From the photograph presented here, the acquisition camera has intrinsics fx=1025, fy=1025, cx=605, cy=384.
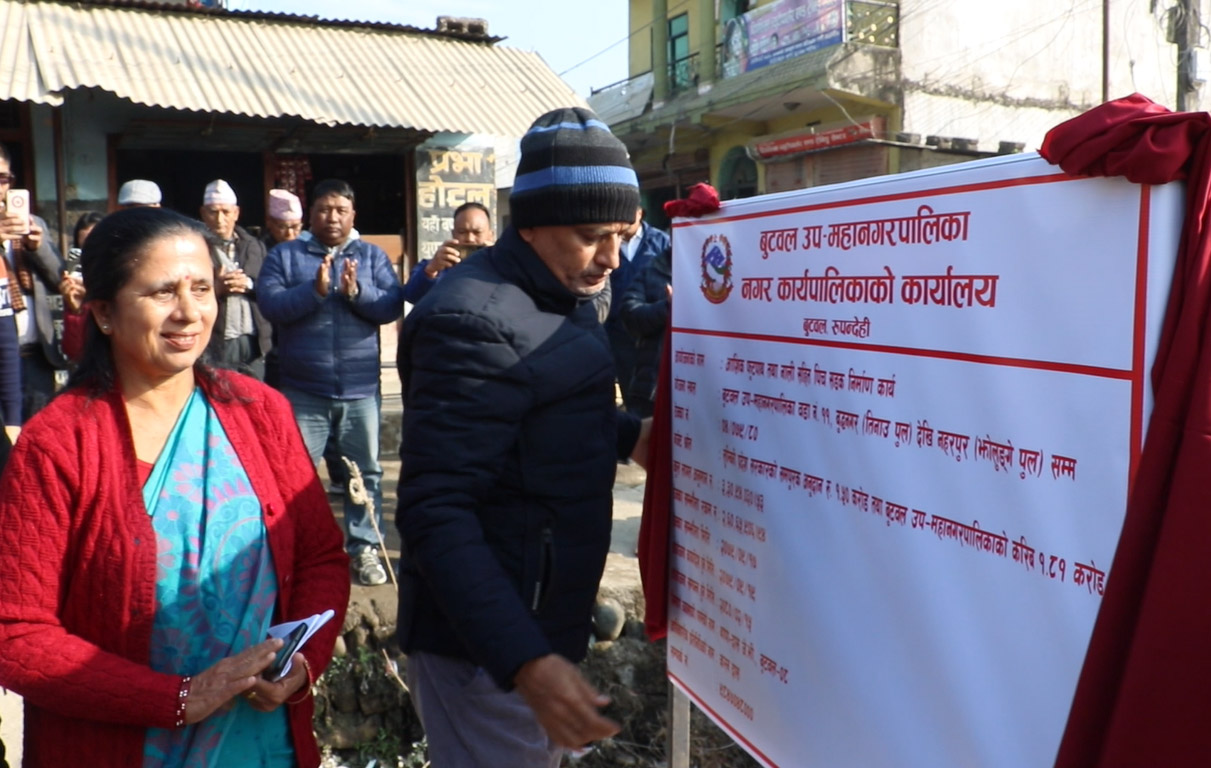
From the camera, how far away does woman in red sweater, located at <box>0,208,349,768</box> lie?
177cm

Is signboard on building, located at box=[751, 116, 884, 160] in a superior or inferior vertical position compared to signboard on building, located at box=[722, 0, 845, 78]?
inferior

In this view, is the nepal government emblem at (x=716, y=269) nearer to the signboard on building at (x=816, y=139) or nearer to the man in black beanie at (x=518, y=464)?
the man in black beanie at (x=518, y=464)

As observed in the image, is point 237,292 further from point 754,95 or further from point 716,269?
point 754,95

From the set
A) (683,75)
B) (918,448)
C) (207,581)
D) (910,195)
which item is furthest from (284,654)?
(683,75)

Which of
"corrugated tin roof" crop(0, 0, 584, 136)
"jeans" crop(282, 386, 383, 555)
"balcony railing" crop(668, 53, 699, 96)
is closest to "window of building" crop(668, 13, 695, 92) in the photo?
"balcony railing" crop(668, 53, 699, 96)

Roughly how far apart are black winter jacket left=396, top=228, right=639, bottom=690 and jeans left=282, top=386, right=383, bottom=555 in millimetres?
2701

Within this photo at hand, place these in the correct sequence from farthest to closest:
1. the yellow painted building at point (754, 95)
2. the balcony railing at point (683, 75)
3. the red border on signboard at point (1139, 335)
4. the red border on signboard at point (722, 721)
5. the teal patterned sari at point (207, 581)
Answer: the balcony railing at point (683, 75), the yellow painted building at point (754, 95), the red border on signboard at point (722, 721), the teal patterned sari at point (207, 581), the red border on signboard at point (1139, 335)

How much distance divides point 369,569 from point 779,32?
16.4 m

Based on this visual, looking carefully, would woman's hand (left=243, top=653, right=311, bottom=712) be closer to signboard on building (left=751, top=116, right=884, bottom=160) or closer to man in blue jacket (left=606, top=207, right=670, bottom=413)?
man in blue jacket (left=606, top=207, right=670, bottom=413)

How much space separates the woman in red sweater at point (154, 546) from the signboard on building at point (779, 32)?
1677cm

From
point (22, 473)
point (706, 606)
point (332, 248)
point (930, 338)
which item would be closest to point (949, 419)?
point (930, 338)

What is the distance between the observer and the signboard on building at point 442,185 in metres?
9.09

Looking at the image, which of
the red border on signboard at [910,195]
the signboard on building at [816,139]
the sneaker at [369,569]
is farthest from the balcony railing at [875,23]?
the red border on signboard at [910,195]

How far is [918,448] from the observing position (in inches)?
64.4
